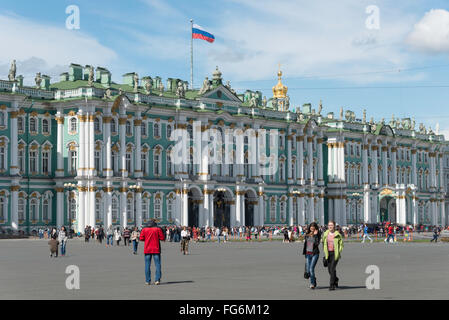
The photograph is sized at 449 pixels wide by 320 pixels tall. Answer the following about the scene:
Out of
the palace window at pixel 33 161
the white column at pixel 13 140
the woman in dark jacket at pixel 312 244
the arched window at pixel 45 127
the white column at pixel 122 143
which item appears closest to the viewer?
the woman in dark jacket at pixel 312 244

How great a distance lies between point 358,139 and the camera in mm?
118000

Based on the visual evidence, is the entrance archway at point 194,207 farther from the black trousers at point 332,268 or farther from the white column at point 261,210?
the black trousers at point 332,268

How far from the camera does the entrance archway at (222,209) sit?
95.2 metres

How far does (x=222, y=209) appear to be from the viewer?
95.8 meters

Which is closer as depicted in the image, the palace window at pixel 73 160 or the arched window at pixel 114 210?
the palace window at pixel 73 160

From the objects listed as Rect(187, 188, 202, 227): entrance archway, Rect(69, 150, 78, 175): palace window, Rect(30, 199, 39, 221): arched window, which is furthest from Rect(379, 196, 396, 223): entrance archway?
Rect(30, 199, 39, 221): arched window

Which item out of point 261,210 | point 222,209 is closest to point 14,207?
point 222,209

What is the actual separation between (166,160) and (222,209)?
967 centimetres

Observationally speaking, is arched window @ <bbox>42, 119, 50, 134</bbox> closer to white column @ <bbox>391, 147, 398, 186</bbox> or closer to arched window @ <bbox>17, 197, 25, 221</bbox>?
arched window @ <bbox>17, 197, 25, 221</bbox>

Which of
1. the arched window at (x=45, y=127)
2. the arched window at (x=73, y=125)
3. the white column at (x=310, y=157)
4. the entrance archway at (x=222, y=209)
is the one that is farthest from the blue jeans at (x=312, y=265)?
the white column at (x=310, y=157)

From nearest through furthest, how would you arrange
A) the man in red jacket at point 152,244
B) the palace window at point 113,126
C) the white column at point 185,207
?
the man in red jacket at point 152,244 → the palace window at point 113,126 → the white column at point 185,207

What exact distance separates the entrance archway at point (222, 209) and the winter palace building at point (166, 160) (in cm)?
13

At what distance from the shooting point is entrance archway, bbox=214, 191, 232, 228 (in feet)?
312
